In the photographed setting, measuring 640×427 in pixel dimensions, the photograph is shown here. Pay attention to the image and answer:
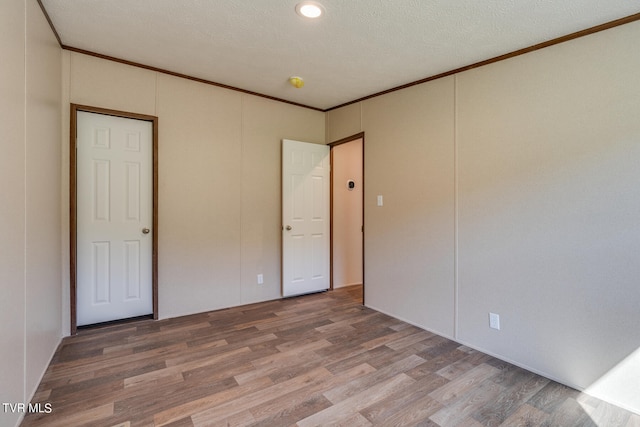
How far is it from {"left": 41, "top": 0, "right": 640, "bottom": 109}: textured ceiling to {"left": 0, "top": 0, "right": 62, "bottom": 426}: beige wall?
49cm

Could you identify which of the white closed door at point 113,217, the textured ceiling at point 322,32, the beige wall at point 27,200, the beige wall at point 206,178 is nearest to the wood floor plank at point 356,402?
the beige wall at point 27,200

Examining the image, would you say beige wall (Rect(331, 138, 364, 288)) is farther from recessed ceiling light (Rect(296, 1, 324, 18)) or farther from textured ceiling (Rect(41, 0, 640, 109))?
recessed ceiling light (Rect(296, 1, 324, 18))

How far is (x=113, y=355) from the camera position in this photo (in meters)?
2.45

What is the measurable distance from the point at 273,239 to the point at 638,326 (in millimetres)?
3271

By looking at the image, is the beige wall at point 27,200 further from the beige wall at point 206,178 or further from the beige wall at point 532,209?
the beige wall at point 532,209

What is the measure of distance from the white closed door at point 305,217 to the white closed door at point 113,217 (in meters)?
1.54

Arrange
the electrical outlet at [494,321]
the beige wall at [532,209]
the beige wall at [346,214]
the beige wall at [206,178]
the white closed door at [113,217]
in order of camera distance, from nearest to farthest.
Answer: the beige wall at [532,209], the electrical outlet at [494,321], the white closed door at [113,217], the beige wall at [206,178], the beige wall at [346,214]

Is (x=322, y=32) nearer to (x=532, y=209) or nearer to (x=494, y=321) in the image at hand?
(x=532, y=209)

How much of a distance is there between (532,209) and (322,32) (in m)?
2.08

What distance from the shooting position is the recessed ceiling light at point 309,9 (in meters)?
2.01

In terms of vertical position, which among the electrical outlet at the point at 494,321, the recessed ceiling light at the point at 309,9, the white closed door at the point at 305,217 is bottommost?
the electrical outlet at the point at 494,321

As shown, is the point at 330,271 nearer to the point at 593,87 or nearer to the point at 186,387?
A: the point at 186,387

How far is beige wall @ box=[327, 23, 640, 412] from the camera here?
6.47ft

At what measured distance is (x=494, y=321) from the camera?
256cm
